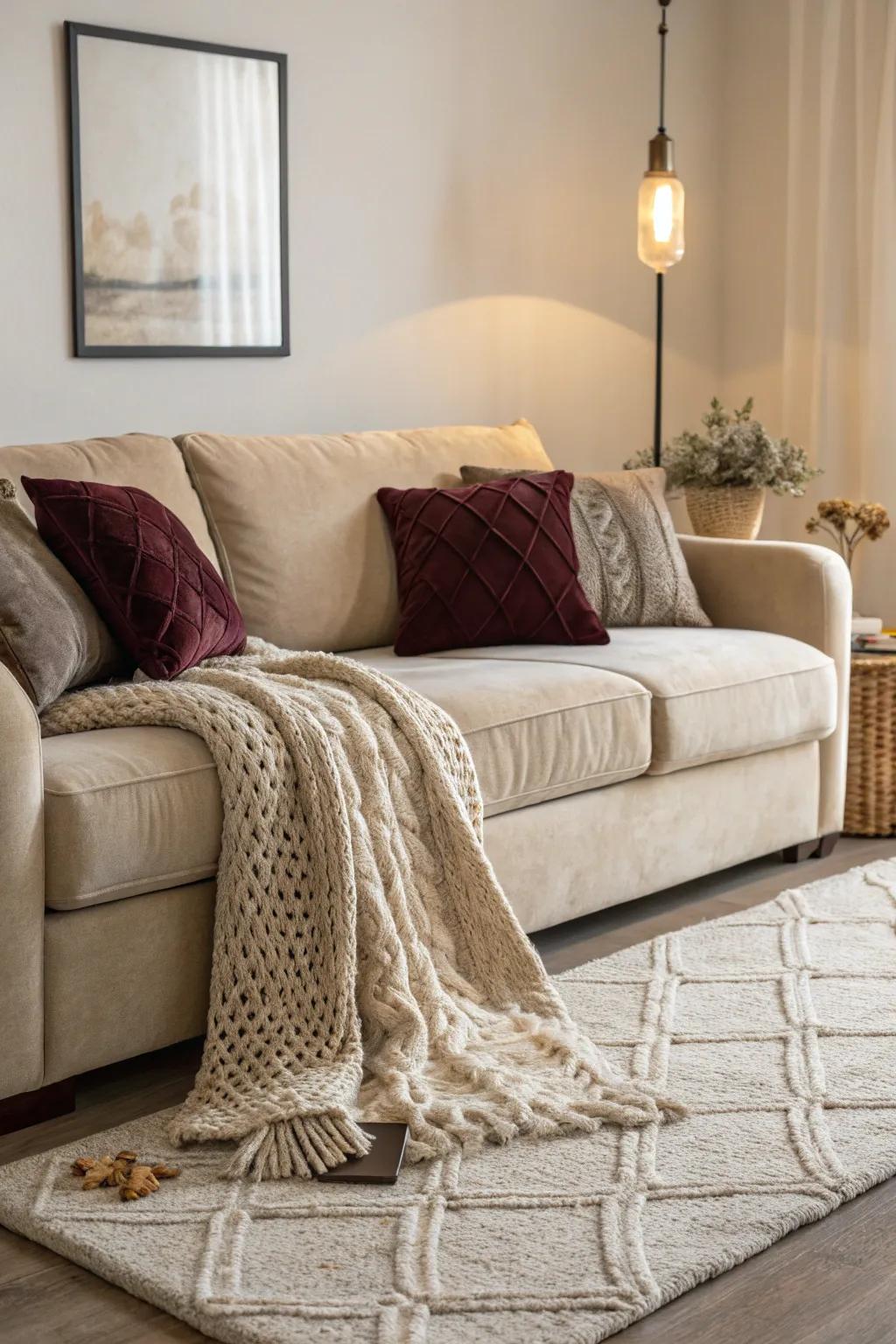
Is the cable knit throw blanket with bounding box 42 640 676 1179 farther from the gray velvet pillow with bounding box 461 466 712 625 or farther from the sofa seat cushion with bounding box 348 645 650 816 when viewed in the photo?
the gray velvet pillow with bounding box 461 466 712 625

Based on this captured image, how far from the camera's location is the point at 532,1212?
1863mm

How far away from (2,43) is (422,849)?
6.21ft

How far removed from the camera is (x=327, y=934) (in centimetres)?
221

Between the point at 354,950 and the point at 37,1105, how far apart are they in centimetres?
47

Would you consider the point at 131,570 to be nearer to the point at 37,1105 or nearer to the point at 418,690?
the point at 418,690

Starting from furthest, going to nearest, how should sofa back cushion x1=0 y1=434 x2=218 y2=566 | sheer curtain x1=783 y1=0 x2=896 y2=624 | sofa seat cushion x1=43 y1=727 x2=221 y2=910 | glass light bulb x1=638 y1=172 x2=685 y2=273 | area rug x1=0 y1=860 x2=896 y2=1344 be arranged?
sheer curtain x1=783 y1=0 x2=896 y2=624 → glass light bulb x1=638 y1=172 x2=685 y2=273 → sofa back cushion x1=0 y1=434 x2=218 y2=566 → sofa seat cushion x1=43 y1=727 x2=221 y2=910 → area rug x1=0 y1=860 x2=896 y2=1344

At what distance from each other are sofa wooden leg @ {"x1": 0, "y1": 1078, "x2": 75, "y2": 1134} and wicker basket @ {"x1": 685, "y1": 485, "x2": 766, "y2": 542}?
2465 mm

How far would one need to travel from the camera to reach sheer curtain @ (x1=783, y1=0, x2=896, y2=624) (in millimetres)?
4555

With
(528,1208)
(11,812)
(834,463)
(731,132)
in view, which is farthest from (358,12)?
(528,1208)

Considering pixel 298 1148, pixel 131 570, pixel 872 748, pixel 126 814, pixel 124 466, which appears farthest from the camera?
pixel 872 748

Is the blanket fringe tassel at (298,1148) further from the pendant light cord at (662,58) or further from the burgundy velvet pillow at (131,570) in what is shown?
the pendant light cord at (662,58)

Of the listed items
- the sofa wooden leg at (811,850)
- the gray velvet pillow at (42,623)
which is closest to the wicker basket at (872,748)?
the sofa wooden leg at (811,850)

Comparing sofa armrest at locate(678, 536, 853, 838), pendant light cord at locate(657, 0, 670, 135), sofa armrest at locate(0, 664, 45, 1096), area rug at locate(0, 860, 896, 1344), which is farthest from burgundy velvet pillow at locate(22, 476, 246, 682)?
pendant light cord at locate(657, 0, 670, 135)

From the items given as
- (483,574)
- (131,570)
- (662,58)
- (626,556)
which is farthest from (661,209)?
(131,570)
